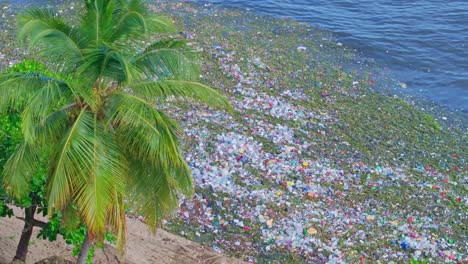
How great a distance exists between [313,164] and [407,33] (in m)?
13.1

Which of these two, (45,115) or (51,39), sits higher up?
(51,39)

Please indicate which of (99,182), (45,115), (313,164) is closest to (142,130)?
(99,182)

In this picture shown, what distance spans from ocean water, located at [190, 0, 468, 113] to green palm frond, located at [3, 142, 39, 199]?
17.0 m

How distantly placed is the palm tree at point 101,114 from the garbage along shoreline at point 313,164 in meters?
5.56

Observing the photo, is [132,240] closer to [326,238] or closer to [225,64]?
[326,238]

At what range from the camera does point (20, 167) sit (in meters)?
9.10

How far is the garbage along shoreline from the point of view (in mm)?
14984

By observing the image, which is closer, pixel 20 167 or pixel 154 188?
pixel 20 167

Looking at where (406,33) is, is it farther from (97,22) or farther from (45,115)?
(45,115)

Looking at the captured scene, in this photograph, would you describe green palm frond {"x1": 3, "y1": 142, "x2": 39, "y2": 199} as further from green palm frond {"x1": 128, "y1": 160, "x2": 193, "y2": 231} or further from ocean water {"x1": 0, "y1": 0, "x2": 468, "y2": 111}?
ocean water {"x1": 0, "y1": 0, "x2": 468, "y2": 111}

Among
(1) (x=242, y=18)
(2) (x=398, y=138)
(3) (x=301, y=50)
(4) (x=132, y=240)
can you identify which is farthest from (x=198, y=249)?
(1) (x=242, y=18)

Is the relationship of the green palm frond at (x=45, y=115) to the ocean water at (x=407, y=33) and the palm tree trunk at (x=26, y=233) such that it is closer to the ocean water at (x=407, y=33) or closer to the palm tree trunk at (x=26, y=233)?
the palm tree trunk at (x=26, y=233)

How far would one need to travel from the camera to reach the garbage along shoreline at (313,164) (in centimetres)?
1498

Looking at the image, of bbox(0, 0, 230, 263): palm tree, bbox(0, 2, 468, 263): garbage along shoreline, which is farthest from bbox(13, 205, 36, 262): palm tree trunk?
bbox(0, 2, 468, 263): garbage along shoreline
